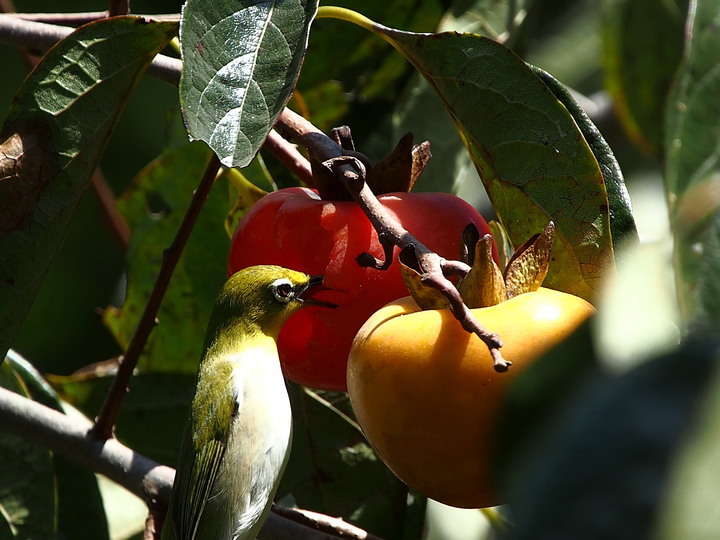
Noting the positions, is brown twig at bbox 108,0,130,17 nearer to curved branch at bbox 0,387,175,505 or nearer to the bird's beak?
the bird's beak

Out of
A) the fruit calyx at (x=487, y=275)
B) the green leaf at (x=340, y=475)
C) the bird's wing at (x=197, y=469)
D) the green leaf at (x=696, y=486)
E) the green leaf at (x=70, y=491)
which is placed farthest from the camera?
the green leaf at (x=70, y=491)

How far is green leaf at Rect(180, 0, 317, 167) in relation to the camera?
1.21 meters

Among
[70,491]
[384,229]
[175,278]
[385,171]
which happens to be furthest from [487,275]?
[70,491]

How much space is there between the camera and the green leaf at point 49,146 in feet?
4.53

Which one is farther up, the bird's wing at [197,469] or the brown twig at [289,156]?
the brown twig at [289,156]

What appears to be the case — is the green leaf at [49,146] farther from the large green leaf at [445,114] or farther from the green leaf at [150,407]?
the large green leaf at [445,114]

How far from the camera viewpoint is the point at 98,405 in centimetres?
222

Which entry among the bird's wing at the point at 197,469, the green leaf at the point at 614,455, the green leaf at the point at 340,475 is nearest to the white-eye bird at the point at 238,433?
the bird's wing at the point at 197,469

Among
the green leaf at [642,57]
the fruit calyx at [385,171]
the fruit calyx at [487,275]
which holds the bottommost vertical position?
the fruit calyx at [487,275]

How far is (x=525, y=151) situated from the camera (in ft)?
4.52

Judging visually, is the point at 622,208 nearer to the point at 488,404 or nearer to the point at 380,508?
the point at 488,404

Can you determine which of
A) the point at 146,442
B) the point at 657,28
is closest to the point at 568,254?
the point at 146,442

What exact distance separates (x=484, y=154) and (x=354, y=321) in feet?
1.08

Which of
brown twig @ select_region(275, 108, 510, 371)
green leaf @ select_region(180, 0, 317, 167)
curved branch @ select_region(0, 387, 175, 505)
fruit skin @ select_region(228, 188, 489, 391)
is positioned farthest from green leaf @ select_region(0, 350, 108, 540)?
green leaf @ select_region(180, 0, 317, 167)
